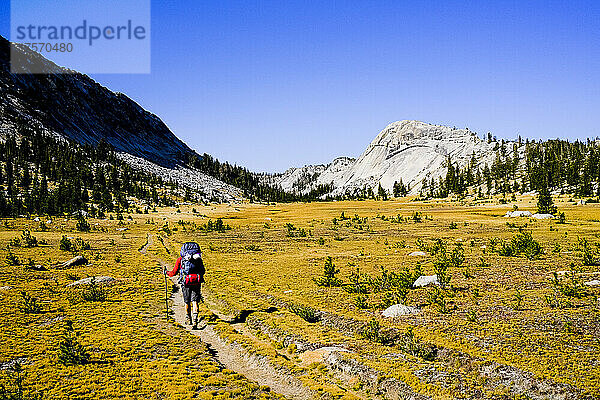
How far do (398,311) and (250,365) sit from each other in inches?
258

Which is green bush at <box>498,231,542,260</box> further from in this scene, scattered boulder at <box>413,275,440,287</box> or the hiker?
the hiker

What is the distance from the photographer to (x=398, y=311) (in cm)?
1506

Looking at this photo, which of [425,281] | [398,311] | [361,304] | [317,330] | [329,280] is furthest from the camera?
[329,280]

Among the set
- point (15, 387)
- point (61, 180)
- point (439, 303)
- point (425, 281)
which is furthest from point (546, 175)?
point (61, 180)

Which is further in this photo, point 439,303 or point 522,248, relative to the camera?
point 522,248

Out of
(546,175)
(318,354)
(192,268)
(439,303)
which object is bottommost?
(318,354)

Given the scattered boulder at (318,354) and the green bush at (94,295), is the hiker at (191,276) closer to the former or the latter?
the scattered boulder at (318,354)

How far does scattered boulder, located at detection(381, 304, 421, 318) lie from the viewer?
49.0 ft

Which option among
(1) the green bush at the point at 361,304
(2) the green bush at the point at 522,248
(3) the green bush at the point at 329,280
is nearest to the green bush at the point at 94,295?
(3) the green bush at the point at 329,280

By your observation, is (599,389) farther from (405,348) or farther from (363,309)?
(363,309)

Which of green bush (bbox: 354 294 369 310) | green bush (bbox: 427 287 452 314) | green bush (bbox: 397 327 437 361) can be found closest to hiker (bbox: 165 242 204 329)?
green bush (bbox: 354 294 369 310)

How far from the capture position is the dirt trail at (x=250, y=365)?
9991mm

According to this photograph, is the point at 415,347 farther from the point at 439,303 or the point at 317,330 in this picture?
the point at 439,303

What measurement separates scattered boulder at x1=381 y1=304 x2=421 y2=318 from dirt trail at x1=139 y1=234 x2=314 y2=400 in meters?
5.74
